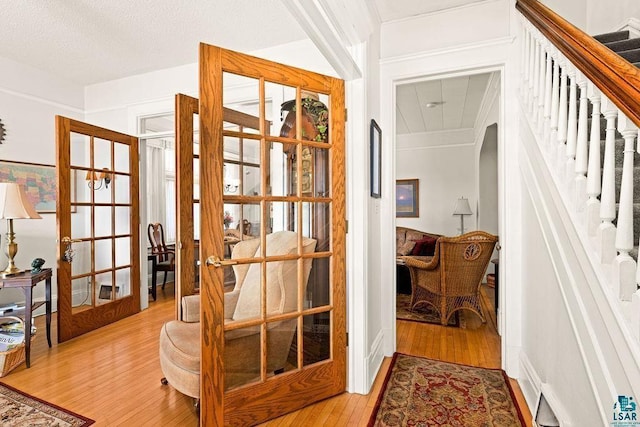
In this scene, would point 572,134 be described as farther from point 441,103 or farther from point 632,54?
point 441,103

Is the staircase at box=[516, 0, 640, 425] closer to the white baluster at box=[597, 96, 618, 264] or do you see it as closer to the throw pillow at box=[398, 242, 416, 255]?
the white baluster at box=[597, 96, 618, 264]

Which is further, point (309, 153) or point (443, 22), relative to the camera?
point (443, 22)

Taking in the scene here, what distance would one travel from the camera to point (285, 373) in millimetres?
1838

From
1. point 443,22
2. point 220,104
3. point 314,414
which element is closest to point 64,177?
point 220,104

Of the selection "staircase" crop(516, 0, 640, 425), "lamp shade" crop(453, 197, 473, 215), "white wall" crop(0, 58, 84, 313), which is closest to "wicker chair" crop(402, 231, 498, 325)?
"staircase" crop(516, 0, 640, 425)

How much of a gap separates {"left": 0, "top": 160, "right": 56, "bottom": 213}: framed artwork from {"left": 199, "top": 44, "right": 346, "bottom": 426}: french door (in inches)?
121

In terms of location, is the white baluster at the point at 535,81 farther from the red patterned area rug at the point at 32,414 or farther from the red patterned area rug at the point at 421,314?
the red patterned area rug at the point at 32,414

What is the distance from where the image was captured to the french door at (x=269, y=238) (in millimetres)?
1621

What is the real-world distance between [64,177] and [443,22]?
3.48 metres

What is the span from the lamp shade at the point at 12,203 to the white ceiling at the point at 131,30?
1369mm

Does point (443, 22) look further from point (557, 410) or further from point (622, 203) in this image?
point (557, 410)

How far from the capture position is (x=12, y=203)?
8.32 ft

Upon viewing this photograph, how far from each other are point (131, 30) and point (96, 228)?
208 cm

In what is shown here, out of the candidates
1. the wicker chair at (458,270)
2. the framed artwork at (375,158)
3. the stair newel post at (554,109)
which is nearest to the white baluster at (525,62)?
the stair newel post at (554,109)
